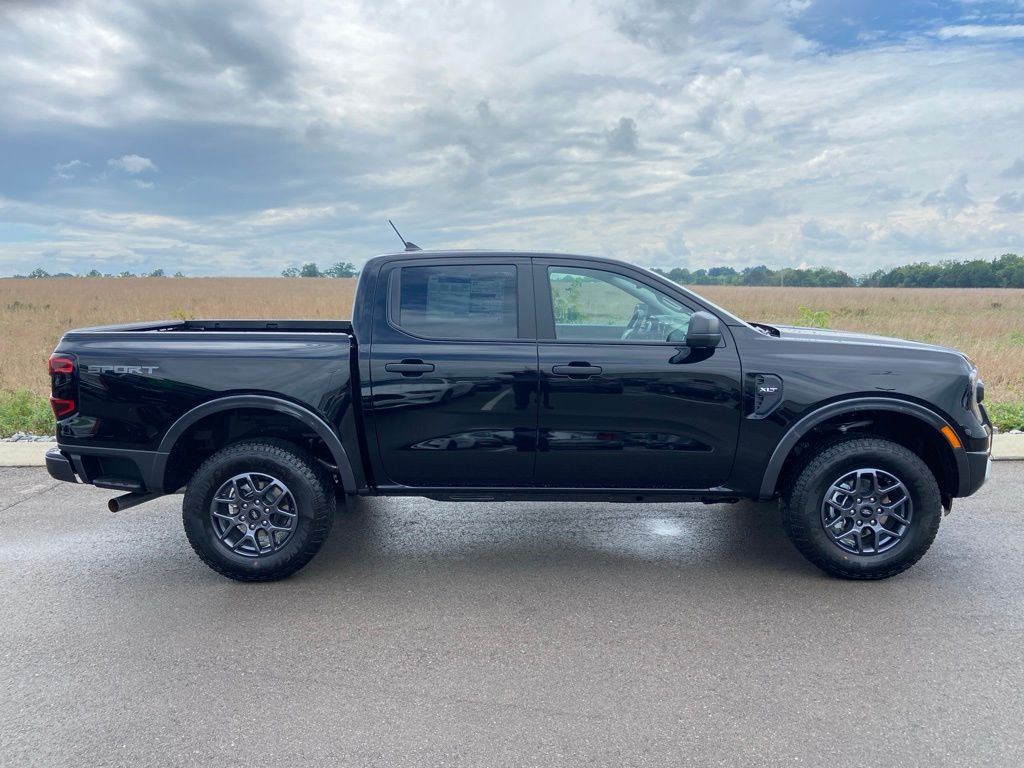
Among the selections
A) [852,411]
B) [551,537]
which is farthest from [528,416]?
[852,411]

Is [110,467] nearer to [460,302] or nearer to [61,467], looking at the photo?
[61,467]

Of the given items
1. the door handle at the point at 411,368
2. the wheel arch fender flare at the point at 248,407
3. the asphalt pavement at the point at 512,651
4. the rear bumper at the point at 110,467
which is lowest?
the asphalt pavement at the point at 512,651

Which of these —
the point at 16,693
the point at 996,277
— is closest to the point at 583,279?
the point at 16,693

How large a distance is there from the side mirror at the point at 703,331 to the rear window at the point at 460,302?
0.97m

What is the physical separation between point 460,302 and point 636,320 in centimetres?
102

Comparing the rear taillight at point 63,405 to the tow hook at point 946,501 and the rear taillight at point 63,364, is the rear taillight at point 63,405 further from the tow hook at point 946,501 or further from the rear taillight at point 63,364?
the tow hook at point 946,501

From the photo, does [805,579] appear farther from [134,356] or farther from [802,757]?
[134,356]

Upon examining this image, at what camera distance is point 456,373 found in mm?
4090

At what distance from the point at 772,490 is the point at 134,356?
11.9 ft

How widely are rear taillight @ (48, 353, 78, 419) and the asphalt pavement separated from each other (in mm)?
979

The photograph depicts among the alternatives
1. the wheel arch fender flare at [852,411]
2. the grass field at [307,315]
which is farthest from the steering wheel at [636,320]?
the grass field at [307,315]

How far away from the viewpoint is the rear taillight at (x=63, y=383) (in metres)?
4.12

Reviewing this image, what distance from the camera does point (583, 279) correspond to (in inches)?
171

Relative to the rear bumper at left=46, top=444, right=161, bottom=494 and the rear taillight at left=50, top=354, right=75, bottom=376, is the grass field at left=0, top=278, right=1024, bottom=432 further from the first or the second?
the rear taillight at left=50, top=354, right=75, bottom=376
